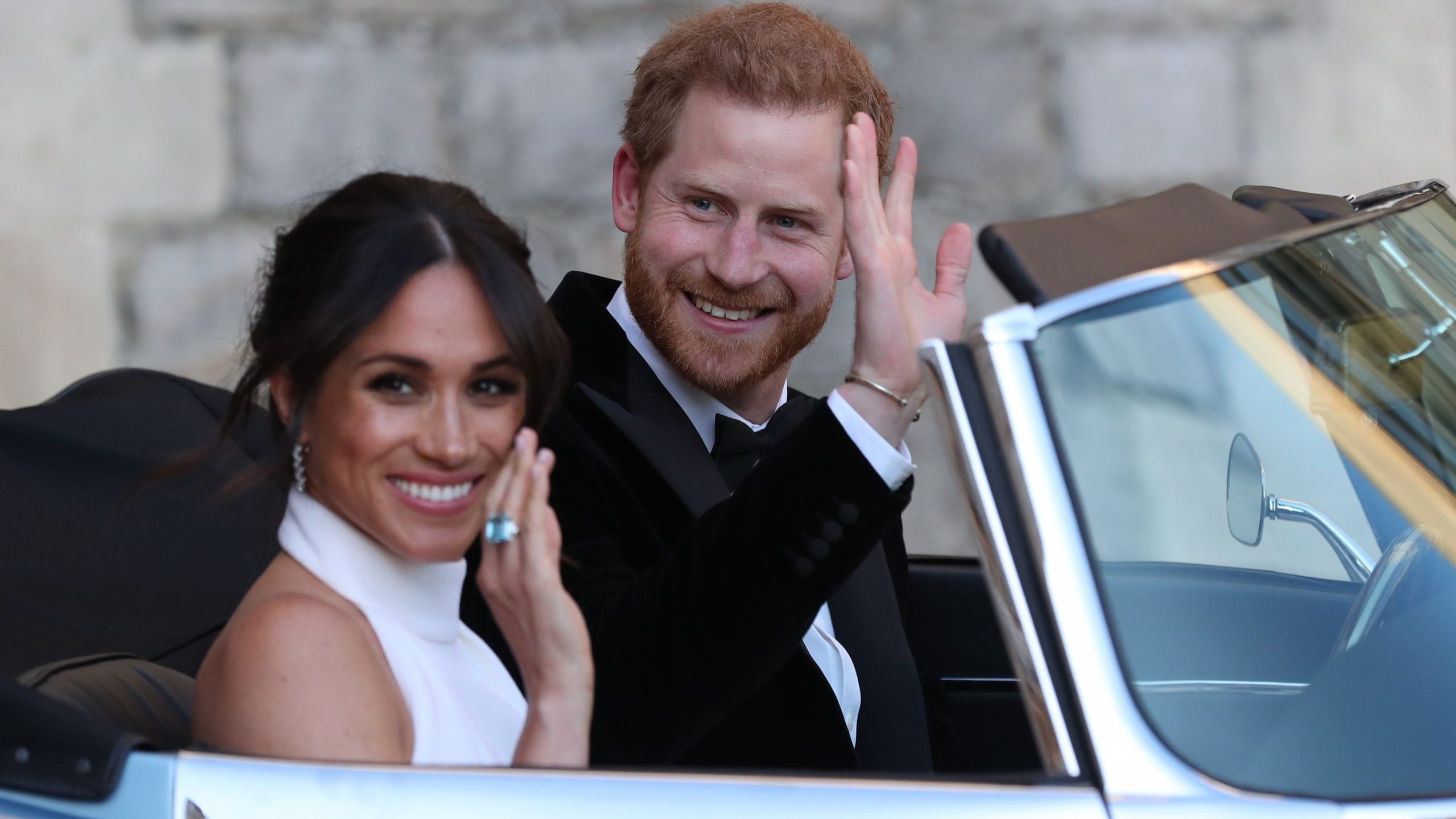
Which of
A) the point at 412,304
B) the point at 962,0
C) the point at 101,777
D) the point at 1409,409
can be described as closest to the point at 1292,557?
the point at 1409,409

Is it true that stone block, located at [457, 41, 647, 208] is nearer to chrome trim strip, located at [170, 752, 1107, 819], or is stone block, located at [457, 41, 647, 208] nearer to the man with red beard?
the man with red beard

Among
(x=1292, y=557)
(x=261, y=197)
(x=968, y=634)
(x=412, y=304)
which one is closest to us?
(x=412, y=304)

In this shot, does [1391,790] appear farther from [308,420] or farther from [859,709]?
[308,420]

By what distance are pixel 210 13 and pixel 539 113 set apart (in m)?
1.05

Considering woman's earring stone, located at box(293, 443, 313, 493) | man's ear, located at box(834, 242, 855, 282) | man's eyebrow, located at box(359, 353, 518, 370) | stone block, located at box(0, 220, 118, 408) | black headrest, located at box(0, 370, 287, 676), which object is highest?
man's eyebrow, located at box(359, 353, 518, 370)

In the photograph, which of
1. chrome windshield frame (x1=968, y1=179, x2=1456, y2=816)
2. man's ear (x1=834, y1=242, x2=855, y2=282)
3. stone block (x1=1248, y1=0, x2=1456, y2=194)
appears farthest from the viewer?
stone block (x1=1248, y1=0, x2=1456, y2=194)

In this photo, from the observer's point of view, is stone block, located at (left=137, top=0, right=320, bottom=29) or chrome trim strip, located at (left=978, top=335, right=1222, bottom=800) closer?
chrome trim strip, located at (left=978, top=335, right=1222, bottom=800)

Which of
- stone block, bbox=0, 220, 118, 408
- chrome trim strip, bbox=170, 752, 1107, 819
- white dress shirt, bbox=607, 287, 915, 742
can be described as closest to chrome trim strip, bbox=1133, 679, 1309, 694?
chrome trim strip, bbox=170, 752, 1107, 819

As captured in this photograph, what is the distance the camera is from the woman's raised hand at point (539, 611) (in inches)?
56.5

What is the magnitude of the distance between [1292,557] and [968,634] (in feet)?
3.04

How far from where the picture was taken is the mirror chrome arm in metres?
1.74

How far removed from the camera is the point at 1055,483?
52.9 inches

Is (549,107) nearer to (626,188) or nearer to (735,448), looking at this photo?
(626,188)

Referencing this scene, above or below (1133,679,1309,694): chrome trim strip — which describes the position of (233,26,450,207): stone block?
below
